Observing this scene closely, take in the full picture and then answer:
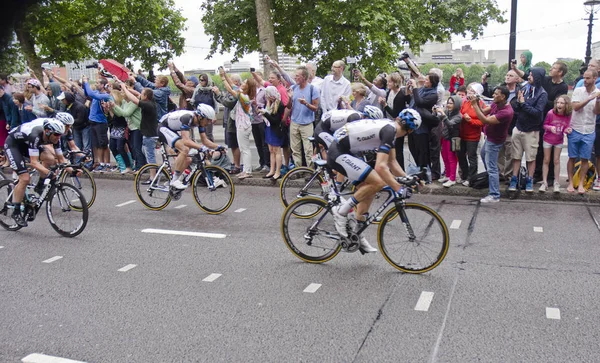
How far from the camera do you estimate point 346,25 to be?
25016 millimetres

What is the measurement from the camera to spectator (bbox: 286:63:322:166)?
34.0ft

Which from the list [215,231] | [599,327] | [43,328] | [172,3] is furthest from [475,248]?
[172,3]

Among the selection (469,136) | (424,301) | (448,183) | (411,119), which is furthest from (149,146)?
(424,301)

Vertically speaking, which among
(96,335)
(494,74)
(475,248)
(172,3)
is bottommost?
(494,74)

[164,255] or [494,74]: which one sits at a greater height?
[164,255]

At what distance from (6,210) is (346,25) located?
19364mm

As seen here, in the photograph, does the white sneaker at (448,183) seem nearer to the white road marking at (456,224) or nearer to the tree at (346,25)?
the white road marking at (456,224)

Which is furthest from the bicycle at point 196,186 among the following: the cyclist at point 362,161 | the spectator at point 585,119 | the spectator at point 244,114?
the spectator at point 585,119

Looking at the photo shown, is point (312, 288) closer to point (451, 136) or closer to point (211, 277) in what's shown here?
point (211, 277)

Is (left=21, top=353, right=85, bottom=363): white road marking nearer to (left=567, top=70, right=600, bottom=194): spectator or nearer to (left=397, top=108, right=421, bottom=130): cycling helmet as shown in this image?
(left=397, top=108, right=421, bottom=130): cycling helmet

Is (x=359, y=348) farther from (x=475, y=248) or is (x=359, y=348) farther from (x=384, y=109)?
(x=384, y=109)

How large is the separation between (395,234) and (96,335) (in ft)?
9.97

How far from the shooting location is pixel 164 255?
269 inches

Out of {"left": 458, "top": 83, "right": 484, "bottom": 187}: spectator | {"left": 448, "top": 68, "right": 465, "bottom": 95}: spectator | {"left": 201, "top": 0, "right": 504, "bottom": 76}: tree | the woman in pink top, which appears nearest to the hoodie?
the woman in pink top
